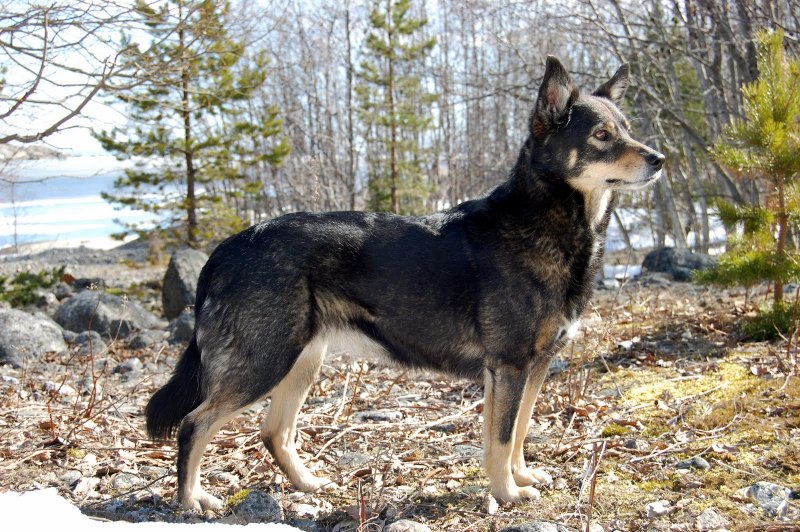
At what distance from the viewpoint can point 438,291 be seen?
414cm

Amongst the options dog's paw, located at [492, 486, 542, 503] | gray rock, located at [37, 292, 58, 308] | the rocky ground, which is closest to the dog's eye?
the rocky ground

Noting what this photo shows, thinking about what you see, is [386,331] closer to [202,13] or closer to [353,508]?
[353,508]

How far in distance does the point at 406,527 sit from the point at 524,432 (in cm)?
108

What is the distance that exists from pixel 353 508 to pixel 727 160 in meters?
5.11

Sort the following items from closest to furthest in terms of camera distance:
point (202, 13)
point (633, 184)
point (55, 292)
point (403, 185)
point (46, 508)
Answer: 1. point (46, 508)
2. point (633, 184)
3. point (202, 13)
4. point (55, 292)
5. point (403, 185)

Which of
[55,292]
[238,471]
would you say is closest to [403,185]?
[55,292]

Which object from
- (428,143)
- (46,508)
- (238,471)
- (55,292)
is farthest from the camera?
(428,143)

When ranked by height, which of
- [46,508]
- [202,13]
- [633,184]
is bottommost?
[46,508]

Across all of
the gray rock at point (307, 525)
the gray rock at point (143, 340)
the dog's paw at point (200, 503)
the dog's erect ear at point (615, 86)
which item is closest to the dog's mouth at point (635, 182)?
the dog's erect ear at point (615, 86)

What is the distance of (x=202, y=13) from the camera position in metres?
8.10

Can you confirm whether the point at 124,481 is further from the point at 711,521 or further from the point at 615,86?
the point at 615,86

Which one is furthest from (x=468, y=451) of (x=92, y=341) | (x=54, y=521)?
(x=92, y=341)

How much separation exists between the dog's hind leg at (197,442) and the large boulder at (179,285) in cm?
960

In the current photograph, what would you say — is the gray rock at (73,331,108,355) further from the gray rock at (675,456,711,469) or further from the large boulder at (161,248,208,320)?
the gray rock at (675,456,711,469)
